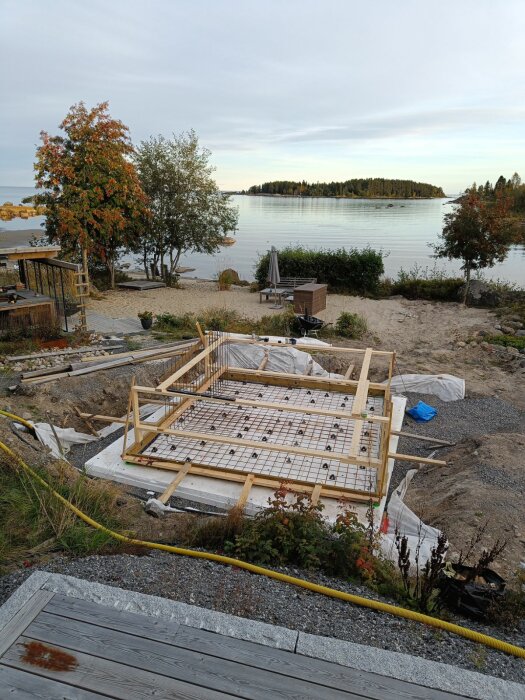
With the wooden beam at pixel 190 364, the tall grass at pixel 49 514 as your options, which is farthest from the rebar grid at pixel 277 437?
the tall grass at pixel 49 514

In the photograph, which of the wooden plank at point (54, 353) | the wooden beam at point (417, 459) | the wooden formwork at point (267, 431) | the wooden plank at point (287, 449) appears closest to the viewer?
the wooden plank at point (287, 449)

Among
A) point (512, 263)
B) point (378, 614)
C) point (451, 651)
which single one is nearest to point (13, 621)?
point (378, 614)

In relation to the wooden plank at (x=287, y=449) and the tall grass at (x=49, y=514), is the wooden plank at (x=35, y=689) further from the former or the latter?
the wooden plank at (x=287, y=449)

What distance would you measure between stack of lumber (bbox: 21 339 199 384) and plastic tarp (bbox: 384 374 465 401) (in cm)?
402

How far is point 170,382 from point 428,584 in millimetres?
4553

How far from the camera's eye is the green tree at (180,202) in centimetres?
2055

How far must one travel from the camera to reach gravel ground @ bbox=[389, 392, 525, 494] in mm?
7969

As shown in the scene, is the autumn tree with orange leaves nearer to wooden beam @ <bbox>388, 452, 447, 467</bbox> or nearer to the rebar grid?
the rebar grid

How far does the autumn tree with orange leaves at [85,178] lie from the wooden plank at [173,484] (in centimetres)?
1161

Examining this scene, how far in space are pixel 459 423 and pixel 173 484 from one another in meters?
4.87

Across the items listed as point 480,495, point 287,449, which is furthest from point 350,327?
point 480,495

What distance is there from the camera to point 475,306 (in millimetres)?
18391

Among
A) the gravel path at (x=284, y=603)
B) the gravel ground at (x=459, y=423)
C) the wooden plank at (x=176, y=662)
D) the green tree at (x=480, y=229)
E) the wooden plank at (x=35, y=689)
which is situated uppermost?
the green tree at (x=480, y=229)

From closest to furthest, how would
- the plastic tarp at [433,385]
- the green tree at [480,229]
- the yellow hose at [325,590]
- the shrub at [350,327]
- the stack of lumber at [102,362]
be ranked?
the yellow hose at [325,590], the stack of lumber at [102,362], the plastic tarp at [433,385], the shrub at [350,327], the green tree at [480,229]
